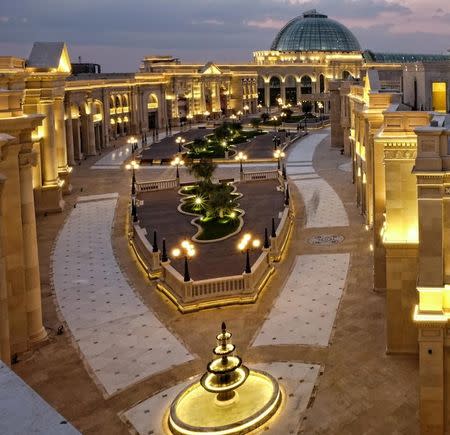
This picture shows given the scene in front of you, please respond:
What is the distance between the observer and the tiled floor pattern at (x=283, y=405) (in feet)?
59.0

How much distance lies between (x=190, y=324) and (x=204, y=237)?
1339cm

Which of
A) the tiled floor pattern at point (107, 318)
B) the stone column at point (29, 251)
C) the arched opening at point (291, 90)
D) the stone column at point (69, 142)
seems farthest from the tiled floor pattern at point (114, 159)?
the arched opening at point (291, 90)

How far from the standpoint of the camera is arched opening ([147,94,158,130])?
115m

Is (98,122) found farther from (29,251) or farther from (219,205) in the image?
(29,251)

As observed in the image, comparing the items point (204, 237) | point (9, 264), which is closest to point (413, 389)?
point (9, 264)

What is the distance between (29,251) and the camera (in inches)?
930

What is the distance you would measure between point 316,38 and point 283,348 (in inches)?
7122

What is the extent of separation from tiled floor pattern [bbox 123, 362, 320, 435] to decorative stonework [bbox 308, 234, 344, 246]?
1654 cm

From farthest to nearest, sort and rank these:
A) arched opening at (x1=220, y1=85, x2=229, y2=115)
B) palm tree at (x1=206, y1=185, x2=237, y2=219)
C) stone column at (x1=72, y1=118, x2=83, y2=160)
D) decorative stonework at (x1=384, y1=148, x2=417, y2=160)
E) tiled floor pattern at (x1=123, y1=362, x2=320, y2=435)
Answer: arched opening at (x1=220, y1=85, x2=229, y2=115) < stone column at (x1=72, y1=118, x2=83, y2=160) < palm tree at (x1=206, y1=185, x2=237, y2=219) < decorative stonework at (x1=384, y1=148, x2=417, y2=160) < tiled floor pattern at (x1=123, y1=362, x2=320, y2=435)

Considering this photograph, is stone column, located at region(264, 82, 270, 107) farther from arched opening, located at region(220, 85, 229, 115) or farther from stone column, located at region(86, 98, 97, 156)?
stone column, located at region(86, 98, 97, 156)

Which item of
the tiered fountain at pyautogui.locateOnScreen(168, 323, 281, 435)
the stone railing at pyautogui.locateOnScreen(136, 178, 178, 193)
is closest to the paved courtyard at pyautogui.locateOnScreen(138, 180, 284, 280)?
the stone railing at pyautogui.locateOnScreen(136, 178, 178, 193)

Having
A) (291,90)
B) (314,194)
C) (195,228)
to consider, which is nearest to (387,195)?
(195,228)

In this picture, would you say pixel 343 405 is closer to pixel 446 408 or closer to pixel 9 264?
pixel 446 408

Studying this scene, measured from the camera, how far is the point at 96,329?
2536 centimetres
